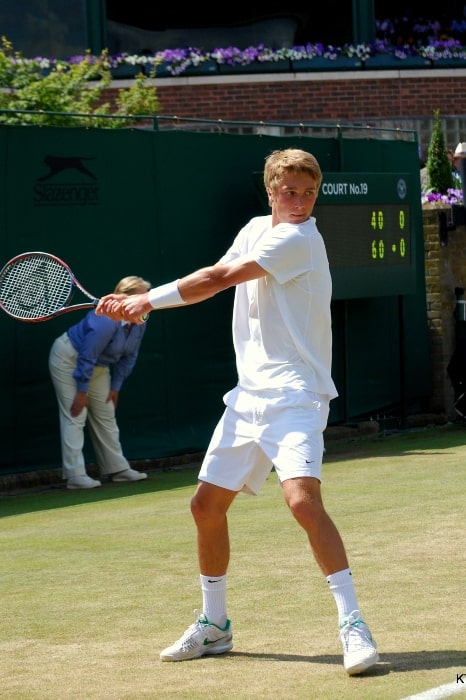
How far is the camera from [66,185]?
1147 centimetres

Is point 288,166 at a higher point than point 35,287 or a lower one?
higher

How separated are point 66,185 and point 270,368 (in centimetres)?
652

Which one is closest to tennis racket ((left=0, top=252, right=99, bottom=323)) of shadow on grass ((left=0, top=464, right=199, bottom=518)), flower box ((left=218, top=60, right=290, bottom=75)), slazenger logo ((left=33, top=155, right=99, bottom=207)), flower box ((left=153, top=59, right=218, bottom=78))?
shadow on grass ((left=0, top=464, right=199, bottom=518))

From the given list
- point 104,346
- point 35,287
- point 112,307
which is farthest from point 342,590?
point 104,346

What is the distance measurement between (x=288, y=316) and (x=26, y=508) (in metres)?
5.44

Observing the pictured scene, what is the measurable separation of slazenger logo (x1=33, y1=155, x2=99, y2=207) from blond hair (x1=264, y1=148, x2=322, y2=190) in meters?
6.15

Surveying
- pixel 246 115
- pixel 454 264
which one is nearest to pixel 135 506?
pixel 454 264

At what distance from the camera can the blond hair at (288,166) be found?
17.3ft

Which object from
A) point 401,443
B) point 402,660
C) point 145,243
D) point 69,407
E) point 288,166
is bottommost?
point 401,443

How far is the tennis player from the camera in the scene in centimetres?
521

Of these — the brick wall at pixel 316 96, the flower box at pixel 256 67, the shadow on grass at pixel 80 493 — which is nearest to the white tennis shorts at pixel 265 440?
the shadow on grass at pixel 80 493

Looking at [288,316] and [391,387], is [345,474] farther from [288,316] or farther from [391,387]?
[288,316]

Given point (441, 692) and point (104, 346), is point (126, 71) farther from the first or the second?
point (441, 692)

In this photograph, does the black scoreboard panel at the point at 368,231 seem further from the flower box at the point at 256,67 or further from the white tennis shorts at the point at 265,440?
A: the flower box at the point at 256,67
